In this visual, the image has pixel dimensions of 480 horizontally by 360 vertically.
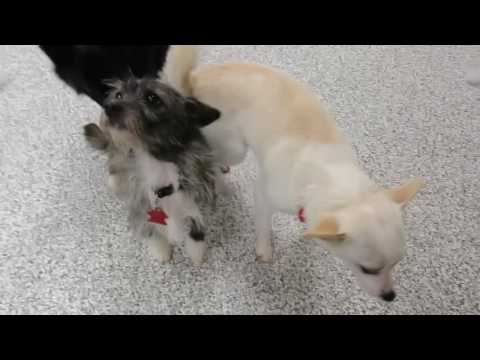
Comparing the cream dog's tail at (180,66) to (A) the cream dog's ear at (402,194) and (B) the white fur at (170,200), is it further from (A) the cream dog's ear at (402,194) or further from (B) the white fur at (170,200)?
(A) the cream dog's ear at (402,194)

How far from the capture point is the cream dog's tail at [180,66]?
3.24ft

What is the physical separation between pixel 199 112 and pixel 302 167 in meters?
0.26

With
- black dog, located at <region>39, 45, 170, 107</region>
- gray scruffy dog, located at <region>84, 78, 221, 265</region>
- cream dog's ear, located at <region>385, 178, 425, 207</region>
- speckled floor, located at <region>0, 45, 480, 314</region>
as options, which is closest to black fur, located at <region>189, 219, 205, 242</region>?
gray scruffy dog, located at <region>84, 78, 221, 265</region>

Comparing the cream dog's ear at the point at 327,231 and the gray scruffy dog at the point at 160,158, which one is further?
the gray scruffy dog at the point at 160,158

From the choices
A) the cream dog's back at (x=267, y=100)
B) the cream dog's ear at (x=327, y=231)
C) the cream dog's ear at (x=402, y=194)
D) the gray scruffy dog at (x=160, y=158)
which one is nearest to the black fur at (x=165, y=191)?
the gray scruffy dog at (x=160, y=158)

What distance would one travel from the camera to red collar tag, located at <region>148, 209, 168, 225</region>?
38.7 inches

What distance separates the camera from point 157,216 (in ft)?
3.24

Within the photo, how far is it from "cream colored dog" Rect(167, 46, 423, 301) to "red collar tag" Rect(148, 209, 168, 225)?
23cm

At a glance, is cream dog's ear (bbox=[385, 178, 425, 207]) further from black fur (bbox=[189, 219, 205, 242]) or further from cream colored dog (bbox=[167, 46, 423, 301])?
black fur (bbox=[189, 219, 205, 242])

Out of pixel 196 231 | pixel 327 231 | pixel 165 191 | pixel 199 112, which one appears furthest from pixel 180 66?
pixel 327 231

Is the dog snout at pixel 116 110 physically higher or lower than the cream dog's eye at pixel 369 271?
higher

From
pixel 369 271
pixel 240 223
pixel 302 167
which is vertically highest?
pixel 302 167

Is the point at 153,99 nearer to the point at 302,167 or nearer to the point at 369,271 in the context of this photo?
the point at 302,167

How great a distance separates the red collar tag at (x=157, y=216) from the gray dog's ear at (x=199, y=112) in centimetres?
24
